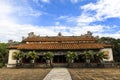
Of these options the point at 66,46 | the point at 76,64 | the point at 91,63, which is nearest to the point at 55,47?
the point at 66,46

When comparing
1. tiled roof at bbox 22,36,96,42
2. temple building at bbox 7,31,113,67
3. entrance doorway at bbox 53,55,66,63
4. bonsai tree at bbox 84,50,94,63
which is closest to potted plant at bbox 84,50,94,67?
bonsai tree at bbox 84,50,94,63

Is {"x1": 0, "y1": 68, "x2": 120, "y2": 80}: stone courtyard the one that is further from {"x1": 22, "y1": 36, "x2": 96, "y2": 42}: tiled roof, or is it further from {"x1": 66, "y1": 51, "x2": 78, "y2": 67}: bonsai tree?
{"x1": 22, "y1": 36, "x2": 96, "y2": 42}: tiled roof

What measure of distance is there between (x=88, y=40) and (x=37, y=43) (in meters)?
10.9

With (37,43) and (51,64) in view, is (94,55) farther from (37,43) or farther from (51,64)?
(37,43)

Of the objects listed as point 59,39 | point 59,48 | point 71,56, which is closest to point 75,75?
point 71,56

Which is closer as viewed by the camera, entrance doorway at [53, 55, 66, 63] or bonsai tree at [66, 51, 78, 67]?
bonsai tree at [66, 51, 78, 67]

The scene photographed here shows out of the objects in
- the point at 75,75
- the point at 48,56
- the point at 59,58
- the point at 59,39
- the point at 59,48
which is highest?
the point at 59,39

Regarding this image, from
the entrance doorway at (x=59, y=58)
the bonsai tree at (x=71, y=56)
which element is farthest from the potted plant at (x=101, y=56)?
the entrance doorway at (x=59, y=58)

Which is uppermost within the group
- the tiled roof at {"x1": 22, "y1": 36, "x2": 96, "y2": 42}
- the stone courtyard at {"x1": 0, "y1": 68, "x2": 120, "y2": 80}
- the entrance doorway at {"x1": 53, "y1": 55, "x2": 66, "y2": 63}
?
the tiled roof at {"x1": 22, "y1": 36, "x2": 96, "y2": 42}

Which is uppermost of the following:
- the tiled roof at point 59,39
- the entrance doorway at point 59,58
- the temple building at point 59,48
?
the tiled roof at point 59,39

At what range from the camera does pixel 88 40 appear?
120 ft

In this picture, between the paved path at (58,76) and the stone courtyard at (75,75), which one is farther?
the stone courtyard at (75,75)

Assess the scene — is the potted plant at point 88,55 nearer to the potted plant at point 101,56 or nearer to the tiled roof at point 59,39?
the potted plant at point 101,56

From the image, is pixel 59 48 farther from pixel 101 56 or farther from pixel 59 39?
pixel 101 56
